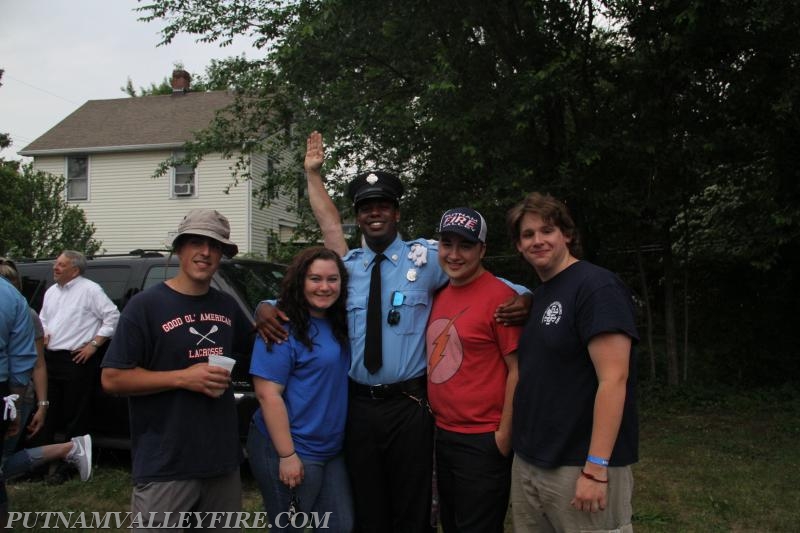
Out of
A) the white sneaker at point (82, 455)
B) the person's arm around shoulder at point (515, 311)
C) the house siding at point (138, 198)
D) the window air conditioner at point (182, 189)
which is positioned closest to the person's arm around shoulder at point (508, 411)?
the person's arm around shoulder at point (515, 311)

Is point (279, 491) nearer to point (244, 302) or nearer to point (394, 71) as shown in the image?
point (244, 302)

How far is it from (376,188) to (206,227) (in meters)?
0.78

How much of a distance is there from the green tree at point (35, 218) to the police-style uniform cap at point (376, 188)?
1096 cm

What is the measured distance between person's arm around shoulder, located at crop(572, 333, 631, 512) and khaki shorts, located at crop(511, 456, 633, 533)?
0.07 meters

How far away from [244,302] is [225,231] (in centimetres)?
Answer: 215

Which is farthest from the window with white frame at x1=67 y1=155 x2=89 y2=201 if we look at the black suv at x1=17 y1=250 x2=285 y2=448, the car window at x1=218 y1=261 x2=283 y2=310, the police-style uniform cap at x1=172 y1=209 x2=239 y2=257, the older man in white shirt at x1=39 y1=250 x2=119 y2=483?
the police-style uniform cap at x1=172 y1=209 x2=239 y2=257

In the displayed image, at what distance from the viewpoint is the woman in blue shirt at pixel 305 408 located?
275cm

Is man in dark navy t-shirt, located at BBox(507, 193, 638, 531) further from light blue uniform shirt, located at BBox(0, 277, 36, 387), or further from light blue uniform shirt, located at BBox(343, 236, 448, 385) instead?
light blue uniform shirt, located at BBox(0, 277, 36, 387)

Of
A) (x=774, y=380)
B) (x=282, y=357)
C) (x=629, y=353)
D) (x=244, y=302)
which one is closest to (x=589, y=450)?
(x=629, y=353)

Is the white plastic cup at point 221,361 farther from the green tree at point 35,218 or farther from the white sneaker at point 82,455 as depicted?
the green tree at point 35,218

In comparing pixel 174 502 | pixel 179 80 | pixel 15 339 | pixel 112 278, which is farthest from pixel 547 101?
pixel 179 80

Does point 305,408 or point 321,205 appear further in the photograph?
point 321,205

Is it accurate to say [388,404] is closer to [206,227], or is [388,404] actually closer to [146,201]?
[206,227]

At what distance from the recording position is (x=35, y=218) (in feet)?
42.7
